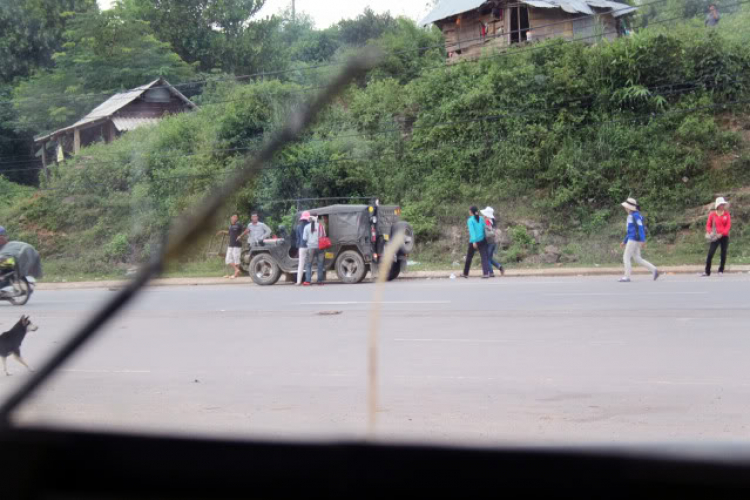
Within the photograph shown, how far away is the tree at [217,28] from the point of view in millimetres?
2102

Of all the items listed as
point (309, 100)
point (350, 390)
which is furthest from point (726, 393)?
point (309, 100)

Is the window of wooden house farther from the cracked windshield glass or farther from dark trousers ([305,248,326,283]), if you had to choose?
dark trousers ([305,248,326,283])

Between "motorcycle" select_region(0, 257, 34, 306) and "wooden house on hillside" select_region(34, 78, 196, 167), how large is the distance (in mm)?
1594

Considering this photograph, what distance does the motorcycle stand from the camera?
12.2 meters

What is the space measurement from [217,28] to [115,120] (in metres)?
11.3

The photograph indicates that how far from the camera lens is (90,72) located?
32.7 ft

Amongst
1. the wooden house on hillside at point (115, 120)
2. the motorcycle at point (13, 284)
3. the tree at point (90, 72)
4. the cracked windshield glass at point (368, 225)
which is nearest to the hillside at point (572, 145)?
the cracked windshield glass at point (368, 225)

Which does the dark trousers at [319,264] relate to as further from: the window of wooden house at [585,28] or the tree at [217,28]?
the window of wooden house at [585,28]

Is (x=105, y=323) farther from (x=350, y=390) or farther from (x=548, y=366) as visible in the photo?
(x=548, y=366)

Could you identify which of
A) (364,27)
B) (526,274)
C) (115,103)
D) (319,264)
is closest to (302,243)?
(319,264)

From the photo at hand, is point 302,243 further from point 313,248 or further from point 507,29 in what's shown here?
point 507,29

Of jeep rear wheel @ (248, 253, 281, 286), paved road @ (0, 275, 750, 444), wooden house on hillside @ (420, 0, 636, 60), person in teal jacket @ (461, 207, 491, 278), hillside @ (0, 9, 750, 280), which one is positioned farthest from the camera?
wooden house on hillside @ (420, 0, 636, 60)

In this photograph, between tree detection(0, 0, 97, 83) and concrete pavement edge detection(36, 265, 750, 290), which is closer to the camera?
tree detection(0, 0, 97, 83)

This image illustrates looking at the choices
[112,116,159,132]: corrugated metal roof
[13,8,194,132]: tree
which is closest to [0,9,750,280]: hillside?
[112,116,159,132]: corrugated metal roof
